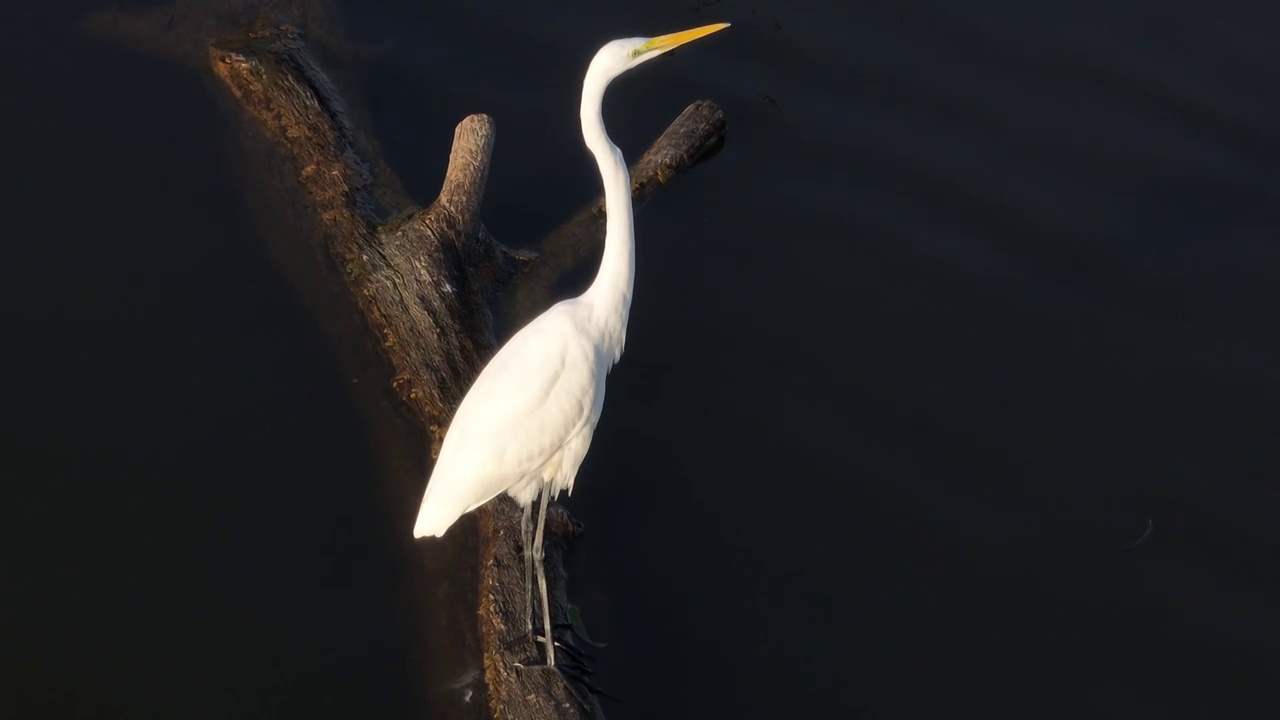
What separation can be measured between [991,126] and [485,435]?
4218 millimetres

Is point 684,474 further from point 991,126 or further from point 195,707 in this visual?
point 991,126

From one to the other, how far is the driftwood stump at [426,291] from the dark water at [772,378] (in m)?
0.18

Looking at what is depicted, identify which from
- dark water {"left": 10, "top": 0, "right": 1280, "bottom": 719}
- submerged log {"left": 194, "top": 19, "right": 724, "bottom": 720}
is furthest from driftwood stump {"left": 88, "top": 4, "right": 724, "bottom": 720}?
dark water {"left": 10, "top": 0, "right": 1280, "bottom": 719}

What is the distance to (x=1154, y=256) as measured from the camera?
252 inches

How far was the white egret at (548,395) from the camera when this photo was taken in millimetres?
4137

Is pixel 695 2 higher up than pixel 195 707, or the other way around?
pixel 695 2

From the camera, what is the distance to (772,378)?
5.79m

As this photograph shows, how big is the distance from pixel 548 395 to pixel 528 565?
2.09 feet

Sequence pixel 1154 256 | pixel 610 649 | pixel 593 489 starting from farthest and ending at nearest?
pixel 1154 256
pixel 593 489
pixel 610 649

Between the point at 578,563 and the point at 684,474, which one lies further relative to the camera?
the point at 684,474

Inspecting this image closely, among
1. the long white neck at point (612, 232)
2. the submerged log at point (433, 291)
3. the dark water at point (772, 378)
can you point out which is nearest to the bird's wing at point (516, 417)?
the long white neck at point (612, 232)

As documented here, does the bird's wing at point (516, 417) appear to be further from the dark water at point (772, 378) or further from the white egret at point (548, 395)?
the dark water at point (772, 378)

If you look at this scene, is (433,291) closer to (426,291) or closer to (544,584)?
(426,291)

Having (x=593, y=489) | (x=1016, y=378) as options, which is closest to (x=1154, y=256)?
(x=1016, y=378)
